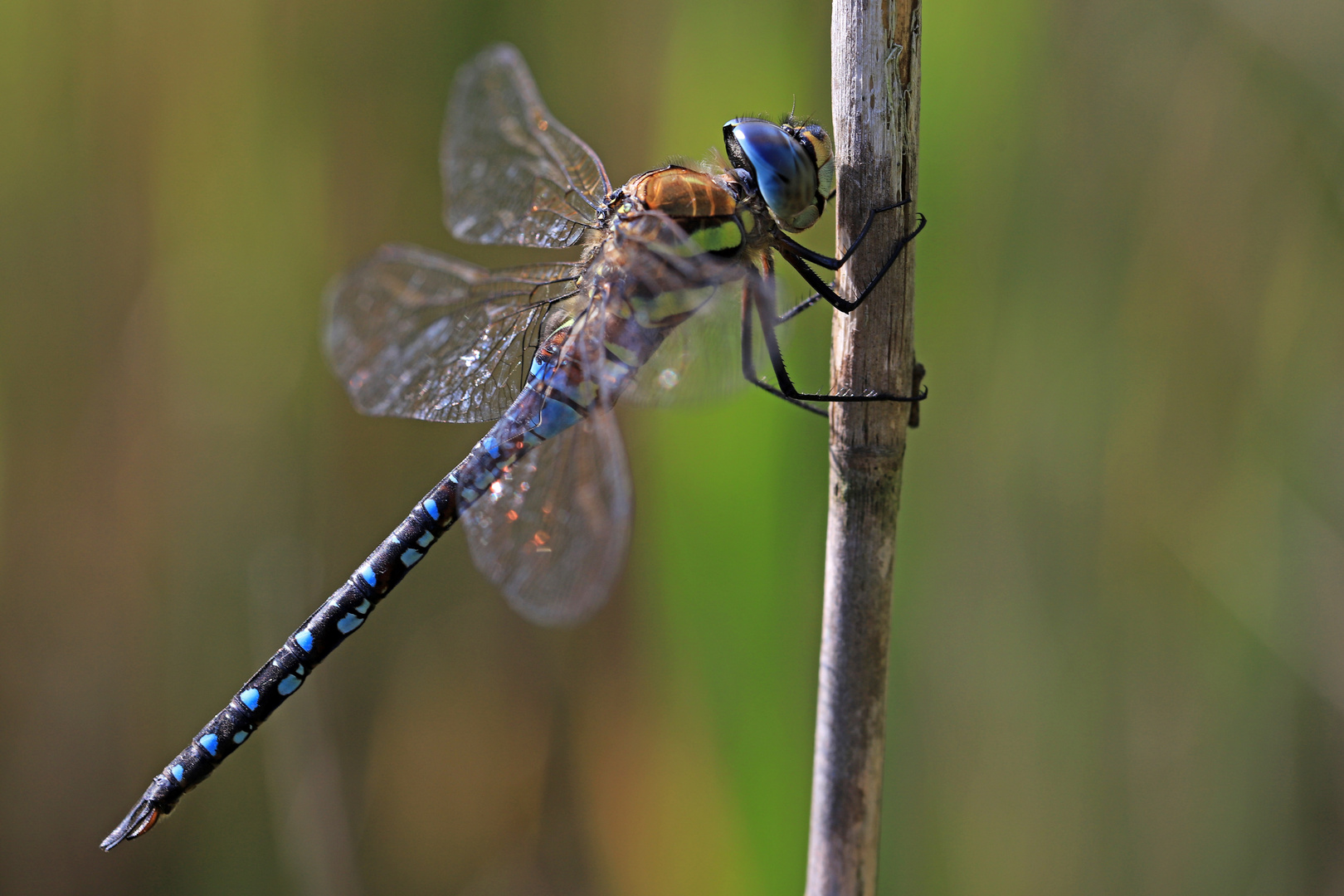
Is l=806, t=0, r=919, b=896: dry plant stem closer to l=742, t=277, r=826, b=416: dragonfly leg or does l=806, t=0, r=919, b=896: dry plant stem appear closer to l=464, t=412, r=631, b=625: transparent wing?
l=742, t=277, r=826, b=416: dragonfly leg

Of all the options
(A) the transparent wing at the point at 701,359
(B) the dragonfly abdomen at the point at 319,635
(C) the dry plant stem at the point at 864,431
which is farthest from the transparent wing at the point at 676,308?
(B) the dragonfly abdomen at the point at 319,635

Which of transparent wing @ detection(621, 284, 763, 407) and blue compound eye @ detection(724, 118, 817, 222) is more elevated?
blue compound eye @ detection(724, 118, 817, 222)

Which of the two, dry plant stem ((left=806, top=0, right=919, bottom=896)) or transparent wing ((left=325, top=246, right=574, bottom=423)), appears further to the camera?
transparent wing ((left=325, top=246, right=574, bottom=423))

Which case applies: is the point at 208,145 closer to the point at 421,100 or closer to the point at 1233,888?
the point at 421,100

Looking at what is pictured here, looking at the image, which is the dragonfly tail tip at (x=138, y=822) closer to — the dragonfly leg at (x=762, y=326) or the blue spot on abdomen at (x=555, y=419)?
the blue spot on abdomen at (x=555, y=419)

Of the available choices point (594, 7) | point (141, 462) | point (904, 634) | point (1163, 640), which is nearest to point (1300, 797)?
point (1163, 640)

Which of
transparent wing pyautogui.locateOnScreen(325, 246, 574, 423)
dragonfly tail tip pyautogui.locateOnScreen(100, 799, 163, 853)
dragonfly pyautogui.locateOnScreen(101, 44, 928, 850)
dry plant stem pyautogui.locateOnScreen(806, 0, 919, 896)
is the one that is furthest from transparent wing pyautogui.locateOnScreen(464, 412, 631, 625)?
dragonfly tail tip pyautogui.locateOnScreen(100, 799, 163, 853)

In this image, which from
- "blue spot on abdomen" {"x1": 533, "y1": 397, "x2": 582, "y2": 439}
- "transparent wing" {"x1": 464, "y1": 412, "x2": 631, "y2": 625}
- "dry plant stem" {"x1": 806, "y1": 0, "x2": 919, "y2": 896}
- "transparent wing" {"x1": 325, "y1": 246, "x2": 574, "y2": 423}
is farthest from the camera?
"transparent wing" {"x1": 325, "y1": 246, "x2": 574, "y2": 423}
